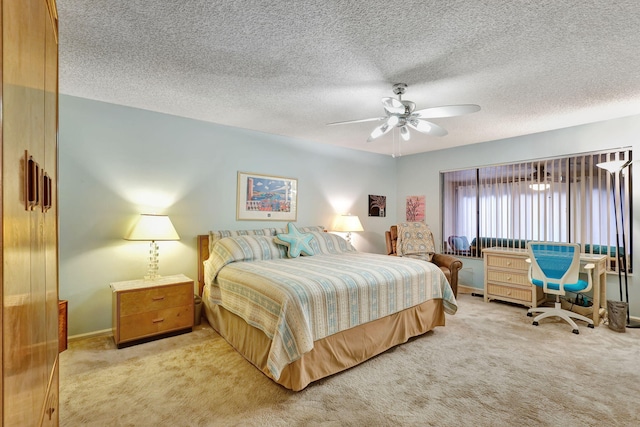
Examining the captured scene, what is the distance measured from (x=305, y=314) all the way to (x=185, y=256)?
2.20 m

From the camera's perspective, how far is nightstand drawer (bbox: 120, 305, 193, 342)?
9.32 ft

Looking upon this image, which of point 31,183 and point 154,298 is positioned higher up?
point 31,183

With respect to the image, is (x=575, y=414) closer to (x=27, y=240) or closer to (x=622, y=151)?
(x=27, y=240)

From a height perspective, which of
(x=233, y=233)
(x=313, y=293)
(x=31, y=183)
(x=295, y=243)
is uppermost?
(x=31, y=183)

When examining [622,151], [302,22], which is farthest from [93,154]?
[622,151]

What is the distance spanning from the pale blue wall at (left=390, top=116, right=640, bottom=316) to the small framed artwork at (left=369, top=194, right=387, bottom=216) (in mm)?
381

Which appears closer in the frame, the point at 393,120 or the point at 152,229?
the point at 393,120

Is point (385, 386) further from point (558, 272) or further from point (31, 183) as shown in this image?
point (558, 272)

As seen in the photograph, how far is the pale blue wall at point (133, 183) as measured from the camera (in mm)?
3043

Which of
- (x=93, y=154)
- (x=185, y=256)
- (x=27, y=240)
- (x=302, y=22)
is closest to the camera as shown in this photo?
(x=27, y=240)

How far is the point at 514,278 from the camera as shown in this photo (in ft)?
13.9

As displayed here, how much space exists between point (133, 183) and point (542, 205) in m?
5.40

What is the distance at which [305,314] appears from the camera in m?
2.16

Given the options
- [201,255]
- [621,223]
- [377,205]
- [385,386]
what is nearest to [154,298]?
[201,255]
